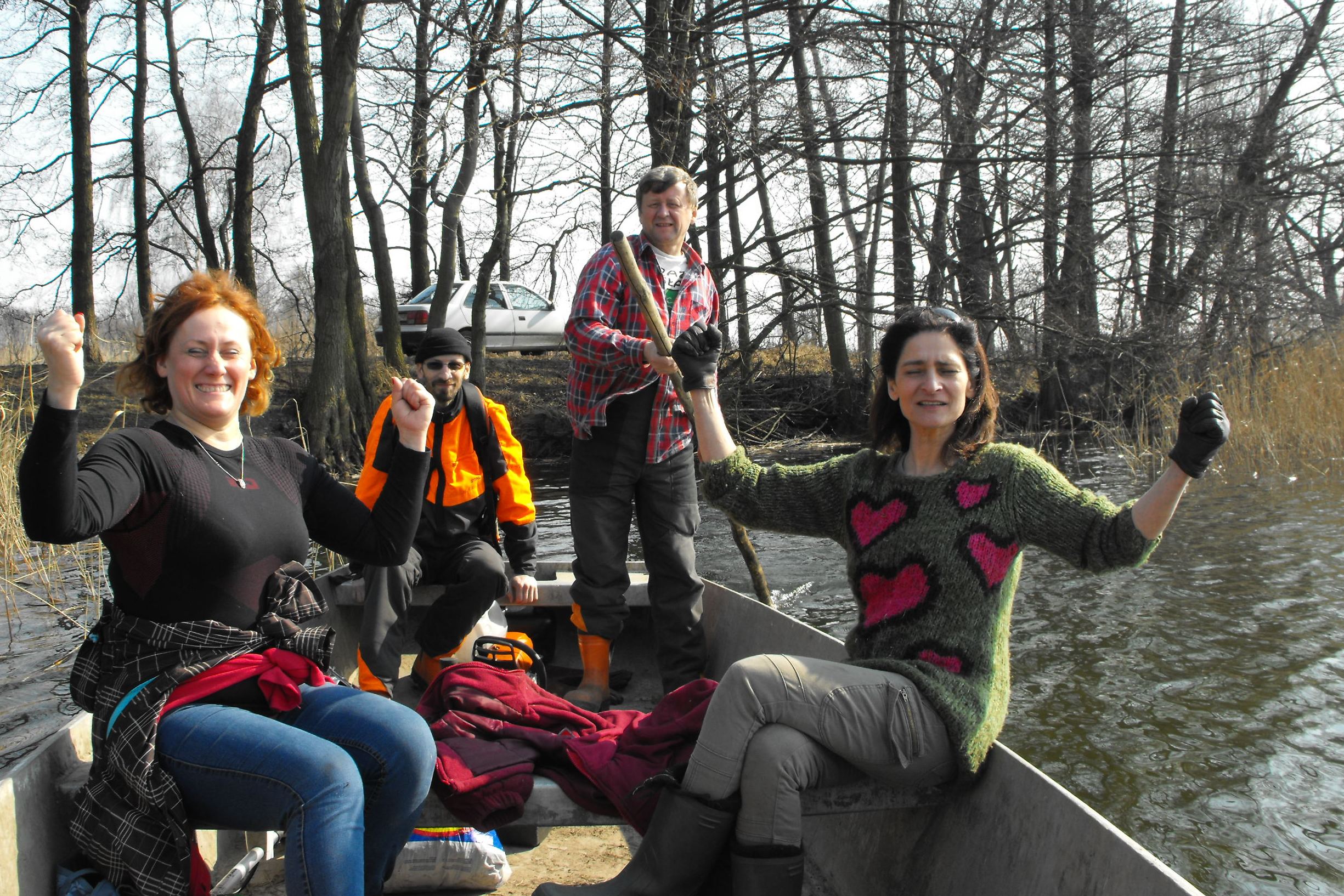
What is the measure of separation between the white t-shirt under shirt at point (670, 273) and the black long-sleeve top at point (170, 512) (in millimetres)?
1550

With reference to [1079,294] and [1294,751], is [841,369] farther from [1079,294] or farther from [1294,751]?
[1294,751]

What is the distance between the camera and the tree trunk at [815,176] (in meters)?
8.55

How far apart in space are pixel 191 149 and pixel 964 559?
1984 centimetres

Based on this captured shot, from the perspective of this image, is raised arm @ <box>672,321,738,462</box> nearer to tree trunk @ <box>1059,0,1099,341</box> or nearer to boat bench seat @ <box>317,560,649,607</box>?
boat bench seat @ <box>317,560,649,607</box>

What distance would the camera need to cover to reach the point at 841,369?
13.1 meters

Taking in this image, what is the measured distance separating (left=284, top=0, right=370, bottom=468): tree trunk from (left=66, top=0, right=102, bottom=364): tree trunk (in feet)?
19.3

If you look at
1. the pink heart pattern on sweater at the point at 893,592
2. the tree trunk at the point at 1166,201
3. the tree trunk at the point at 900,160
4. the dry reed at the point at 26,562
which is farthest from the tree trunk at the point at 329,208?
the pink heart pattern on sweater at the point at 893,592

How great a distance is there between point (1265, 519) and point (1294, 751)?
4057 mm

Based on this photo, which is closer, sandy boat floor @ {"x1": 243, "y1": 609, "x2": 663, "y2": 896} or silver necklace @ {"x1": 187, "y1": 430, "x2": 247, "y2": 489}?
silver necklace @ {"x1": 187, "y1": 430, "x2": 247, "y2": 489}

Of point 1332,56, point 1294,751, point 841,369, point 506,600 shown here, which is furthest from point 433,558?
point 1332,56

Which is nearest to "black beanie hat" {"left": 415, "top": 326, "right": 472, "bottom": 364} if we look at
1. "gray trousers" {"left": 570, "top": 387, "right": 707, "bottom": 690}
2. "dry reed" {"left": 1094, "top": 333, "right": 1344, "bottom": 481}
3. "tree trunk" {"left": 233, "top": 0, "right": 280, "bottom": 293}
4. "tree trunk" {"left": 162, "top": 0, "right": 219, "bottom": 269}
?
"gray trousers" {"left": 570, "top": 387, "right": 707, "bottom": 690}

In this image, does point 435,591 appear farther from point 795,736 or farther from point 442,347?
point 795,736

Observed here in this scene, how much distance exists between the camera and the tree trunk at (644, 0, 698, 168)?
26.2 feet

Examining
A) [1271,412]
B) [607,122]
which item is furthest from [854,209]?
[1271,412]
